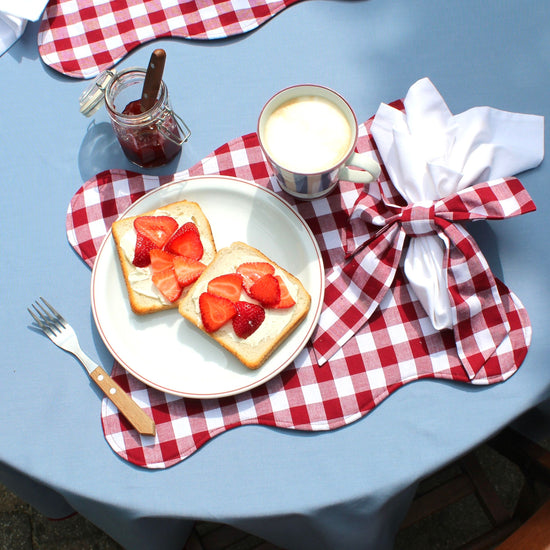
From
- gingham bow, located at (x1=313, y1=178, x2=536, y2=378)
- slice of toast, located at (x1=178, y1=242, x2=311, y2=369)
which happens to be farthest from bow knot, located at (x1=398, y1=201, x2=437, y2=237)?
slice of toast, located at (x1=178, y1=242, x2=311, y2=369)

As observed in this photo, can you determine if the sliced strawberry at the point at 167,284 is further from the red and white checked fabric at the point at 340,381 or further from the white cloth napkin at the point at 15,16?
the white cloth napkin at the point at 15,16

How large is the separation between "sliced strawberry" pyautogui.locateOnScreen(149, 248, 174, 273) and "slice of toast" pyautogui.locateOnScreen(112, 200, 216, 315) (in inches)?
1.0

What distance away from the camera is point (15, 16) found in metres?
1.26

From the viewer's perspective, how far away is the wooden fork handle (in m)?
1.09

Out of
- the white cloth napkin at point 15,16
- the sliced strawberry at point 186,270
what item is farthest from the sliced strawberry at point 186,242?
the white cloth napkin at point 15,16

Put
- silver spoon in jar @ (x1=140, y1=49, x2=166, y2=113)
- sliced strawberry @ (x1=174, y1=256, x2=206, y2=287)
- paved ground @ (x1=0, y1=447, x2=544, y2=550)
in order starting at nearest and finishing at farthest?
silver spoon in jar @ (x1=140, y1=49, x2=166, y2=113) → sliced strawberry @ (x1=174, y1=256, x2=206, y2=287) → paved ground @ (x1=0, y1=447, x2=544, y2=550)

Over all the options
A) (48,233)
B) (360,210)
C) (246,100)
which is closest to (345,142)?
(360,210)

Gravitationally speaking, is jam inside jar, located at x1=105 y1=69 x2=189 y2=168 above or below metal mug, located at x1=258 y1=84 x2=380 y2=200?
above

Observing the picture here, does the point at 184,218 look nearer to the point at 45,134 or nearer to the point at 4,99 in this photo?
the point at 45,134

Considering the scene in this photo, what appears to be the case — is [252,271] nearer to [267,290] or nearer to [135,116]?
[267,290]

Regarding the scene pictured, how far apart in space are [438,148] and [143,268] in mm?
665

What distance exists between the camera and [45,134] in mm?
1255

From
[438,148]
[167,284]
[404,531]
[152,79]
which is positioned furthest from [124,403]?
[404,531]

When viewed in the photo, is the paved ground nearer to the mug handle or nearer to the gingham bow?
the gingham bow
